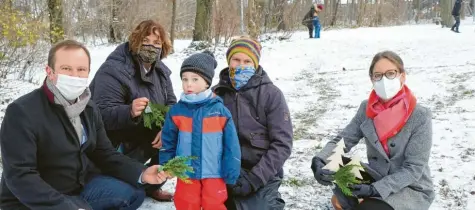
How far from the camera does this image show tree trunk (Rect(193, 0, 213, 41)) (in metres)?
16.0

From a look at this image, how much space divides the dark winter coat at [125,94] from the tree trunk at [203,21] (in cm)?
1223

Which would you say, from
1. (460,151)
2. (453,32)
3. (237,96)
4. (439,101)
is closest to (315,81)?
(439,101)

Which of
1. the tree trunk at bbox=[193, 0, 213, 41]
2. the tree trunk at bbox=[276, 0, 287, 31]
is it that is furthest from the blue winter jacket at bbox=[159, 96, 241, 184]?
the tree trunk at bbox=[276, 0, 287, 31]

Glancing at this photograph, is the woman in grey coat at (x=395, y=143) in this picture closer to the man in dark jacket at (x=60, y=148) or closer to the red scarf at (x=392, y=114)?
the red scarf at (x=392, y=114)

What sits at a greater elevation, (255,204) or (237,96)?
(237,96)

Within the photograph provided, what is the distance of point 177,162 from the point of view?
2.83m

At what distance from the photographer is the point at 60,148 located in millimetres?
2795

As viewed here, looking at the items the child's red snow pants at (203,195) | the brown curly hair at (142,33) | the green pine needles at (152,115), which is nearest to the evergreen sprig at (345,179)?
the child's red snow pants at (203,195)

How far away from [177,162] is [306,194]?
5.75 feet

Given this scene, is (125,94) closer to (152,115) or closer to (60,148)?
(152,115)

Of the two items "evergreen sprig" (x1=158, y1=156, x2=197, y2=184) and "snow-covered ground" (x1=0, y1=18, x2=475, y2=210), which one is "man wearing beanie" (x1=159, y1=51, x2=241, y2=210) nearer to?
Result: "evergreen sprig" (x1=158, y1=156, x2=197, y2=184)

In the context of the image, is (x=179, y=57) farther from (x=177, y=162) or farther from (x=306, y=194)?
(x=177, y=162)

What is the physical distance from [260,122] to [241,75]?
387 millimetres

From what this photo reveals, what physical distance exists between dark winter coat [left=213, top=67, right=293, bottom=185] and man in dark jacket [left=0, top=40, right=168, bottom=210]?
75 cm
